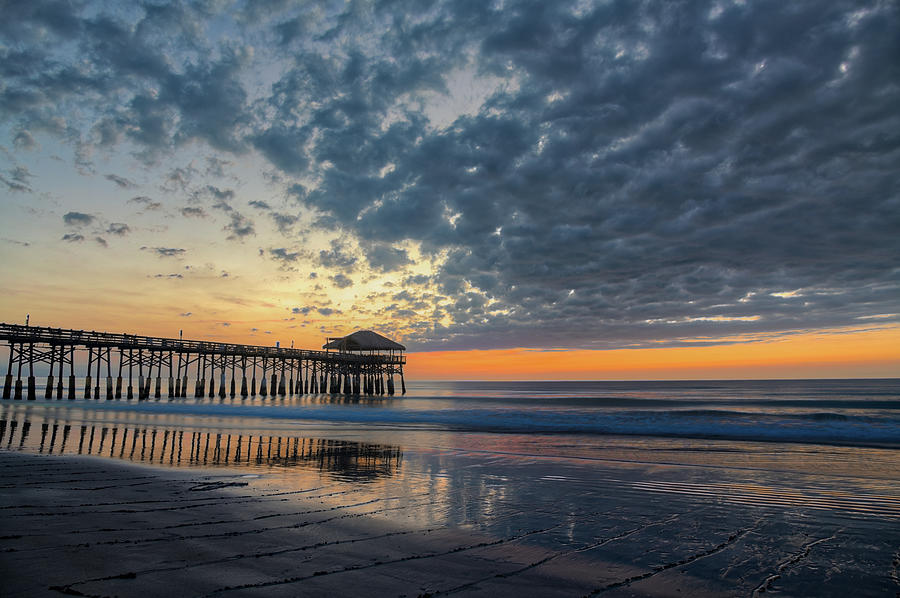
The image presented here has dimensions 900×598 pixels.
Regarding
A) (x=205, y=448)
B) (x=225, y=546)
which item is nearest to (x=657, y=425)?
(x=205, y=448)

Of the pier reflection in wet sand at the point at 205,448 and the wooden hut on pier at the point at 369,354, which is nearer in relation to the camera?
the pier reflection in wet sand at the point at 205,448

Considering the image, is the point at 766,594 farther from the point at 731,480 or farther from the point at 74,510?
the point at 74,510

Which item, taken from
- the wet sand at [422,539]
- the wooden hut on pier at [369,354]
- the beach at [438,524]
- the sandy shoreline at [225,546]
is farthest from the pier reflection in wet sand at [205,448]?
the wooden hut on pier at [369,354]

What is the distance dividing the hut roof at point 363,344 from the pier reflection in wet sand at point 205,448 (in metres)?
40.1

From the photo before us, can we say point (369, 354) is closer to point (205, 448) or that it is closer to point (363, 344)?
point (363, 344)

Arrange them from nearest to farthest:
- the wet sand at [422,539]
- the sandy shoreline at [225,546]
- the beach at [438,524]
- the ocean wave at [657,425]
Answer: the sandy shoreline at [225,546] < the wet sand at [422,539] < the beach at [438,524] < the ocean wave at [657,425]

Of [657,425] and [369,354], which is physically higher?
[369,354]

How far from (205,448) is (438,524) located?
34.8 feet

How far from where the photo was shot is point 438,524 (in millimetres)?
6320

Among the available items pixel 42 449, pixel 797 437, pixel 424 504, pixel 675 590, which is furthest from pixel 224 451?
pixel 797 437

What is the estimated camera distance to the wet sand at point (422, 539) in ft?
13.7

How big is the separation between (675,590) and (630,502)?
387 cm

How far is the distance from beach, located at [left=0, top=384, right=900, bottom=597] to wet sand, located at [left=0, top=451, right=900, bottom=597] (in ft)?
0.09

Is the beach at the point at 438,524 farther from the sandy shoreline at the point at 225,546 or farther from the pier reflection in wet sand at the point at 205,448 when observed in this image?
the pier reflection in wet sand at the point at 205,448
